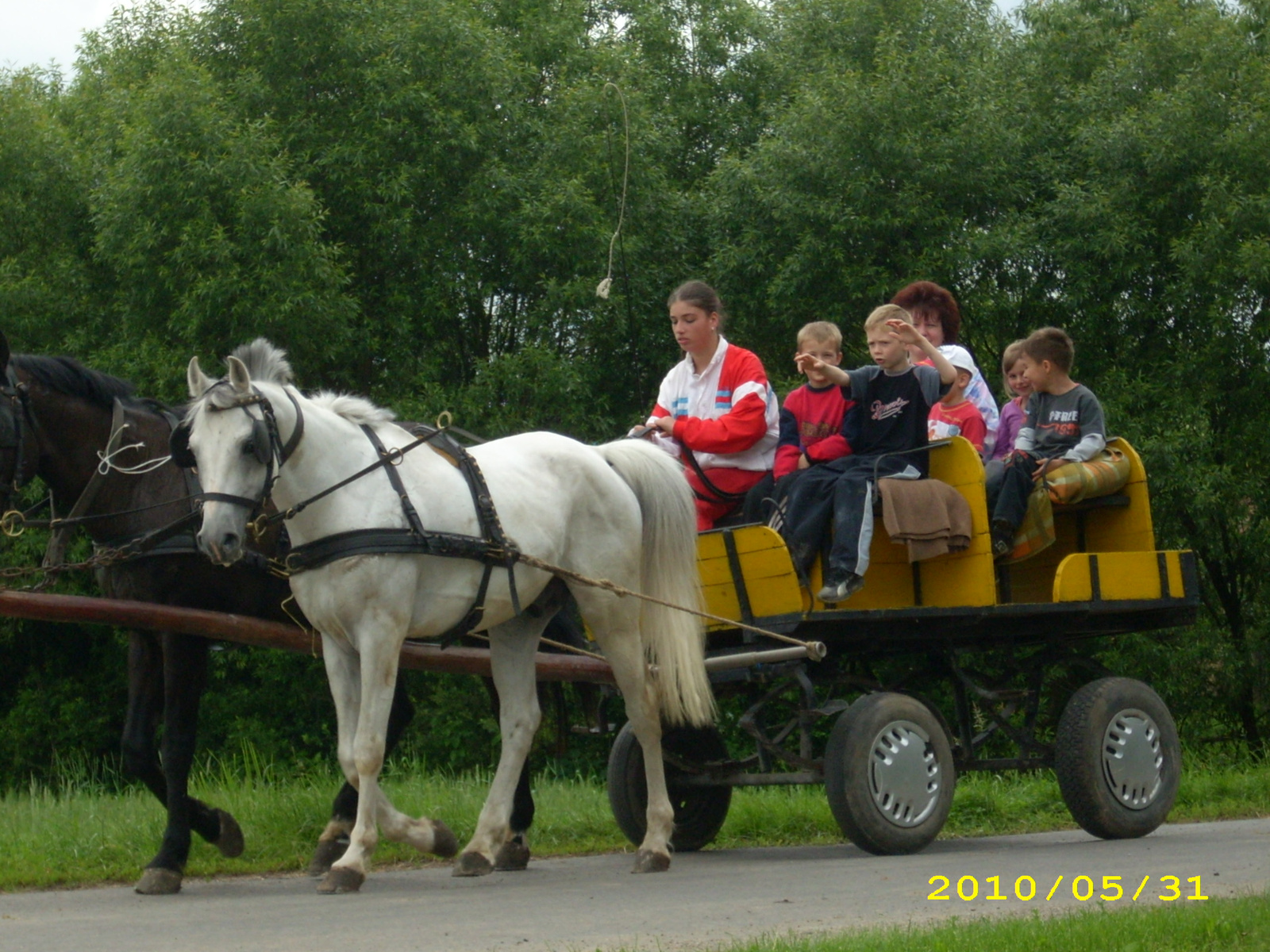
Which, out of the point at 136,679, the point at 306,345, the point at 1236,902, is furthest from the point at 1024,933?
the point at 306,345

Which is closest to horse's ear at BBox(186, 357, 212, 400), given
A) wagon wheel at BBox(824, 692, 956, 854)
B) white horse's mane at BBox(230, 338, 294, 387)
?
white horse's mane at BBox(230, 338, 294, 387)

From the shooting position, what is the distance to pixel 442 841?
6504 millimetres

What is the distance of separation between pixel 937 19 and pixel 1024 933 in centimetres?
1640

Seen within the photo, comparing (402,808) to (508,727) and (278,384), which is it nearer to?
(508,727)

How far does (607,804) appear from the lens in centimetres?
847

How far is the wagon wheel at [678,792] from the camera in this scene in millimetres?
7262

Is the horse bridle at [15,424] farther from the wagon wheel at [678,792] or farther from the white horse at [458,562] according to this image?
the wagon wheel at [678,792]

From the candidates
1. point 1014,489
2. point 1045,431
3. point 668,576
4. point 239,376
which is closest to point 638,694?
point 668,576

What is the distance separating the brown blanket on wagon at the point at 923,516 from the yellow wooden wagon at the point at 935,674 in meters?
0.15

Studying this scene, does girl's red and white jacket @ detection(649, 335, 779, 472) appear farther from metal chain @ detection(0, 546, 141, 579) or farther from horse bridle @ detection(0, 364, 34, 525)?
horse bridle @ detection(0, 364, 34, 525)

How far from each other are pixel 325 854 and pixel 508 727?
0.89m

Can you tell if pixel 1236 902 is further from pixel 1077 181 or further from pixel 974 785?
pixel 1077 181

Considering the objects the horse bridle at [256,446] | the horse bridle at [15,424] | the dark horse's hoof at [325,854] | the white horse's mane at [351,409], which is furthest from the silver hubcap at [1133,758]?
the horse bridle at [15,424]

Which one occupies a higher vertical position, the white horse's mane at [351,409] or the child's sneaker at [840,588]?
the white horse's mane at [351,409]
